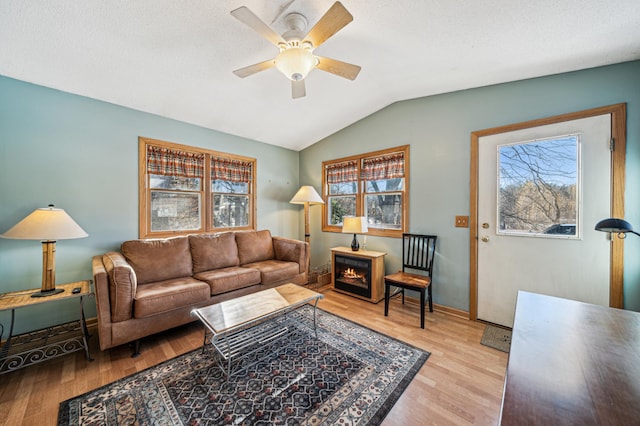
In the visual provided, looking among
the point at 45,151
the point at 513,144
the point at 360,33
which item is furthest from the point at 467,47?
the point at 45,151

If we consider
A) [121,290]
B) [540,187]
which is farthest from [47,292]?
[540,187]

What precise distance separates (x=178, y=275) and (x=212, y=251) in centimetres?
46

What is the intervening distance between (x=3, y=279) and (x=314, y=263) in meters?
3.67

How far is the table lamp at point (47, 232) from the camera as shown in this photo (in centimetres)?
191

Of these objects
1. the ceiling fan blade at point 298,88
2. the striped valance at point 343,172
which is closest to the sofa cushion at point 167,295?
the ceiling fan blade at point 298,88

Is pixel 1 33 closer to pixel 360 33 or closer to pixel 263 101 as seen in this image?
pixel 263 101

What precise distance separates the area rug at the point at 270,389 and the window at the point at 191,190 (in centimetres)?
180

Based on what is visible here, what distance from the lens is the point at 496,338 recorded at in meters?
2.36

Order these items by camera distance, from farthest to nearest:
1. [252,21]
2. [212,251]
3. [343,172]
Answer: [343,172], [212,251], [252,21]

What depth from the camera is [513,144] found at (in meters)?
2.52

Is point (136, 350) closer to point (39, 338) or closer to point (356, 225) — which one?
point (39, 338)

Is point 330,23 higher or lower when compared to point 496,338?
higher

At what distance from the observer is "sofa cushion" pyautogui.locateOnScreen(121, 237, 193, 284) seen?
2.59 meters

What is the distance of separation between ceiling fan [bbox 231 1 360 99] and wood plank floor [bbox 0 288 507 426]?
2417mm
